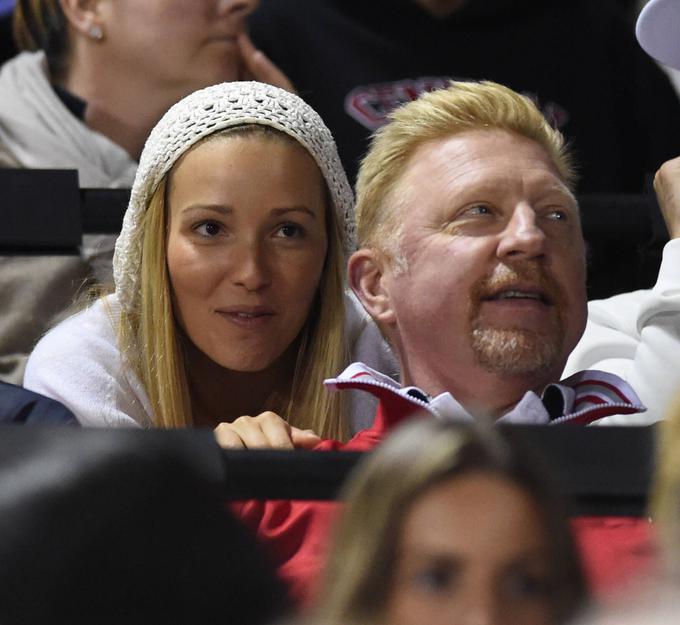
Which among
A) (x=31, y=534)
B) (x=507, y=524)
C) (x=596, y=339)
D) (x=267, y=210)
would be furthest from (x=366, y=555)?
(x=596, y=339)

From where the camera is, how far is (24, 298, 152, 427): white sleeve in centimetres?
140

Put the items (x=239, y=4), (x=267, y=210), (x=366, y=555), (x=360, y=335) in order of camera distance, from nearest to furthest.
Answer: (x=366, y=555)
(x=267, y=210)
(x=360, y=335)
(x=239, y=4)

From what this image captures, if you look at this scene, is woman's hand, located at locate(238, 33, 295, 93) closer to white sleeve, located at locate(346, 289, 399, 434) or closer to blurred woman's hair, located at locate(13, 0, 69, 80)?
blurred woman's hair, located at locate(13, 0, 69, 80)

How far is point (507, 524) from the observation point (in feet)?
2.47

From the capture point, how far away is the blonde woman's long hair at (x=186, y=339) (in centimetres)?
142

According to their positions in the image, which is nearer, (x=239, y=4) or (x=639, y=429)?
(x=639, y=429)

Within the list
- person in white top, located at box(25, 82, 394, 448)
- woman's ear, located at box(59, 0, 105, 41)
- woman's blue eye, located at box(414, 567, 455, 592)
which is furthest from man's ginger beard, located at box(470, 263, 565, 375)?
woman's ear, located at box(59, 0, 105, 41)

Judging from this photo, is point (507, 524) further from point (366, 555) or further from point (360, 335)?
point (360, 335)

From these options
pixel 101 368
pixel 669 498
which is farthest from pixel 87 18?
pixel 669 498

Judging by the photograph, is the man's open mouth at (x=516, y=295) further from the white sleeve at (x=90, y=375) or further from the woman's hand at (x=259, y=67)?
the woman's hand at (x=259, y=67)

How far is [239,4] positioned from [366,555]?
1.34 metres

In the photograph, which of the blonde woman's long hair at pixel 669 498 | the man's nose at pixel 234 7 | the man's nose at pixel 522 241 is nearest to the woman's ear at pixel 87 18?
the man's nose at pixel 234 7

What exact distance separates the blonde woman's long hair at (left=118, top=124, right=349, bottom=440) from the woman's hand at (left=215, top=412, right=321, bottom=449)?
0.58 ft

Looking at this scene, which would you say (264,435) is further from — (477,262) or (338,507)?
(338,507)
